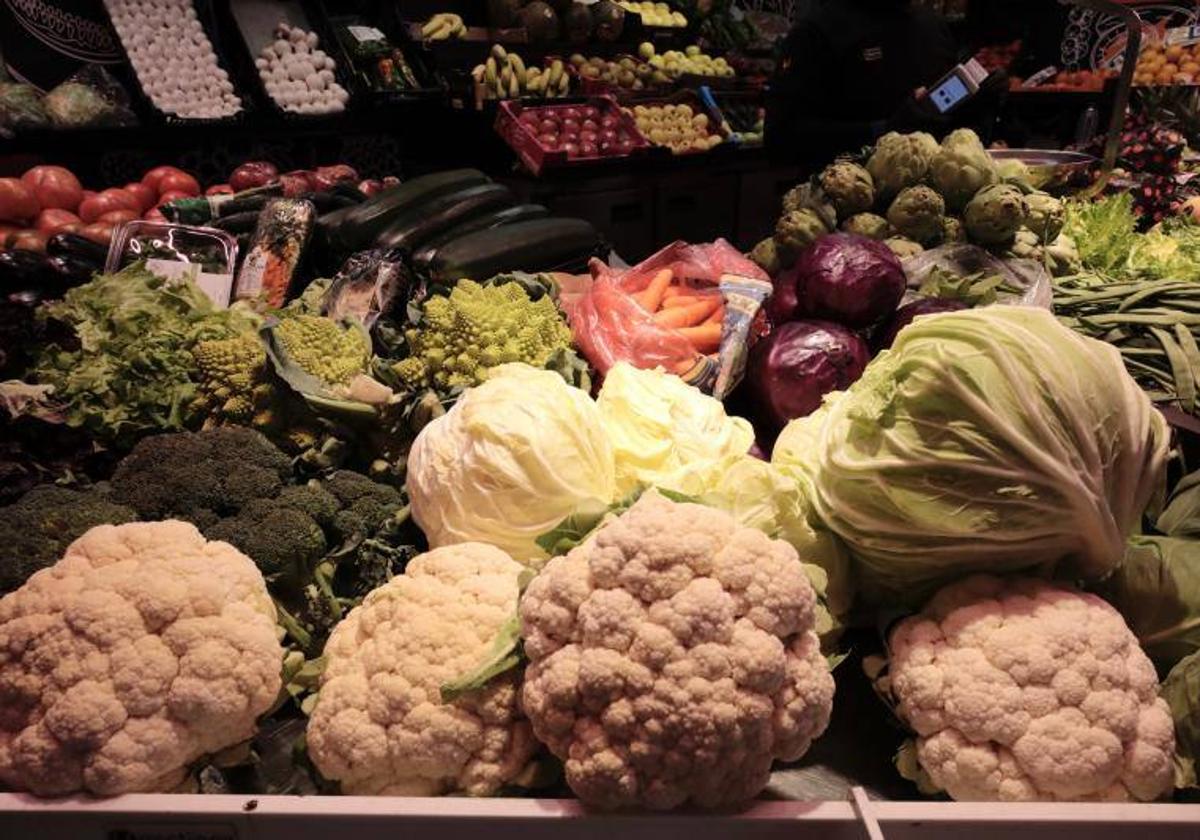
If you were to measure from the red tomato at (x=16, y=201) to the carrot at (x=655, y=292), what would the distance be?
301 centimetres

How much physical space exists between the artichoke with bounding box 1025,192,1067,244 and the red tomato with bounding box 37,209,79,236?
12.9ft

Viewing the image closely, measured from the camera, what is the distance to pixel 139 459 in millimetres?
1647

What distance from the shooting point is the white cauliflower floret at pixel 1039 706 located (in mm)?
1121

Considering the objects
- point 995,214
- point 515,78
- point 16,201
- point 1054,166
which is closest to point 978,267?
point 995,214

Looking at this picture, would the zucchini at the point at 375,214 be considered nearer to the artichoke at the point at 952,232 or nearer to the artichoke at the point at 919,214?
the artichoke at the point at 919,214

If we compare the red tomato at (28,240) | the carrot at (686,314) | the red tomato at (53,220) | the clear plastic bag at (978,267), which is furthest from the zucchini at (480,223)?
the red tomato at (53,220)

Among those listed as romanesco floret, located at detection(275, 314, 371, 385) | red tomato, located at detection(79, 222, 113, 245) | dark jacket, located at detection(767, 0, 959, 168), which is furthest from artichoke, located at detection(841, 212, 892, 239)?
red tomato, located at detection(79, 222, 113, 245)

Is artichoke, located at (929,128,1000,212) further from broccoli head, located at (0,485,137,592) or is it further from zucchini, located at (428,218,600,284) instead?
broccoli head, located at (0,485,137,592)

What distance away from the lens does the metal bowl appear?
3.40 m

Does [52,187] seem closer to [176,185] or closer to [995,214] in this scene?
A: [176,185]

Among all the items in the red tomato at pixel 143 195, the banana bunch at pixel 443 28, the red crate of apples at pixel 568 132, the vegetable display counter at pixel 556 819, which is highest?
the banana bunch at pixel 443 28

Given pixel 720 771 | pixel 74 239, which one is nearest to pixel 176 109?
pixel 74 239

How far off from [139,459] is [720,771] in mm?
1329

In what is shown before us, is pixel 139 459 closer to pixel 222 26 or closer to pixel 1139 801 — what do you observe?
pixel 1139 801
